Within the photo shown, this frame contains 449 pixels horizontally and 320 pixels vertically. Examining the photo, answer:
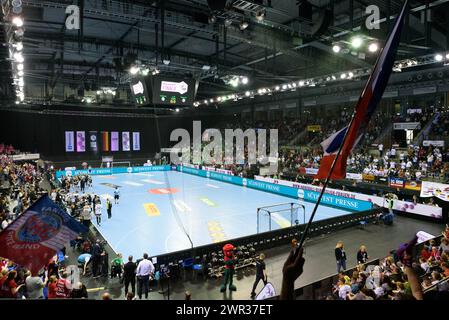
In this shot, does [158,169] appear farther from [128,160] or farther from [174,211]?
[174,211]

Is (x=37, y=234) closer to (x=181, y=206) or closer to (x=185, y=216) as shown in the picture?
(x=185, y=216)

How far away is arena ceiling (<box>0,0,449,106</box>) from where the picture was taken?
43.1 feet

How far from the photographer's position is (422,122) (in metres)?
26.6

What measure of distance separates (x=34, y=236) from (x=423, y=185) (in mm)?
19480

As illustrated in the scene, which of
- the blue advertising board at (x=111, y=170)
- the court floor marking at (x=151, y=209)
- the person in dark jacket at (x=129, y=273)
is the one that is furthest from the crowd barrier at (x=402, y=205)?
A: the blue advertising board at (x=111, y=170)

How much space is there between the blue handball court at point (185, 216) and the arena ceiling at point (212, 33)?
8075 mm

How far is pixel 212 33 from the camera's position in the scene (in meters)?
16.7

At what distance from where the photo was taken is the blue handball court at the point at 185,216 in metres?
15.0

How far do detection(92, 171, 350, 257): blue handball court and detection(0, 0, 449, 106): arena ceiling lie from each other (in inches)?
318

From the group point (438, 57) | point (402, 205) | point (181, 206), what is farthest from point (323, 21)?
point (181, 206)

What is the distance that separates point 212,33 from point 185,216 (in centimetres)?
1054

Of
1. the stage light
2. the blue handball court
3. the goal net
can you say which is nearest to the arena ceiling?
the stage light

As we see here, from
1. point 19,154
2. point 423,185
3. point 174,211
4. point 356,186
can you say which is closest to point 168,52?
point 174,211

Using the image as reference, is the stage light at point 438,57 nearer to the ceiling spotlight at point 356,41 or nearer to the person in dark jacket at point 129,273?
the ceiling spotlight at point 356,41
